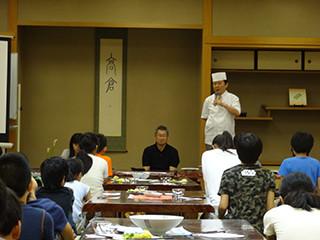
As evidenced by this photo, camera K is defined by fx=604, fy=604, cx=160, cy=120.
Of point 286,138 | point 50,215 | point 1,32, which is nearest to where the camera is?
point 50,215

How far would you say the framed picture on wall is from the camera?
809 cm

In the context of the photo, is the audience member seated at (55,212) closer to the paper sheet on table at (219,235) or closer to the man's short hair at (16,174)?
the man's short hair at (16,174)

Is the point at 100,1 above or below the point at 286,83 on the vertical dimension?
above

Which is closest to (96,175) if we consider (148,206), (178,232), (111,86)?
(148,206)

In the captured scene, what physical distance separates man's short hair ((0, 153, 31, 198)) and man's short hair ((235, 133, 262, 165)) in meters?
1.63

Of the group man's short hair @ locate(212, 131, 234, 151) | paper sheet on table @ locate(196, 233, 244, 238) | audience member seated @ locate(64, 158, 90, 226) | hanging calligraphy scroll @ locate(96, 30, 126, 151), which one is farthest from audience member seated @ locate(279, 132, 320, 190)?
hanging calligraphy scroll @ locate(96, 30, 126, 151)

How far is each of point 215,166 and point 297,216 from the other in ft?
5.83

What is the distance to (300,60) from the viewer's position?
25.8 ft

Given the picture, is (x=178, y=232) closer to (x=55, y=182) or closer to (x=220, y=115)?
(x=55, y=182)

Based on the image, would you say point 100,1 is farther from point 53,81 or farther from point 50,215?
point 50,215

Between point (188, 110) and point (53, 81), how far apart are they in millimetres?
1946

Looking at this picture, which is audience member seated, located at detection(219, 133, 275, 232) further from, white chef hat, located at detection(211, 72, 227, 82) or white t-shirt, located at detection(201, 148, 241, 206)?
white chef hat, located at detection(211, 72, 227, 82)

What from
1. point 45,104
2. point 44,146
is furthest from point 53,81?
point 44,146

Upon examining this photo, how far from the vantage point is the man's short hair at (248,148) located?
3.65 m
